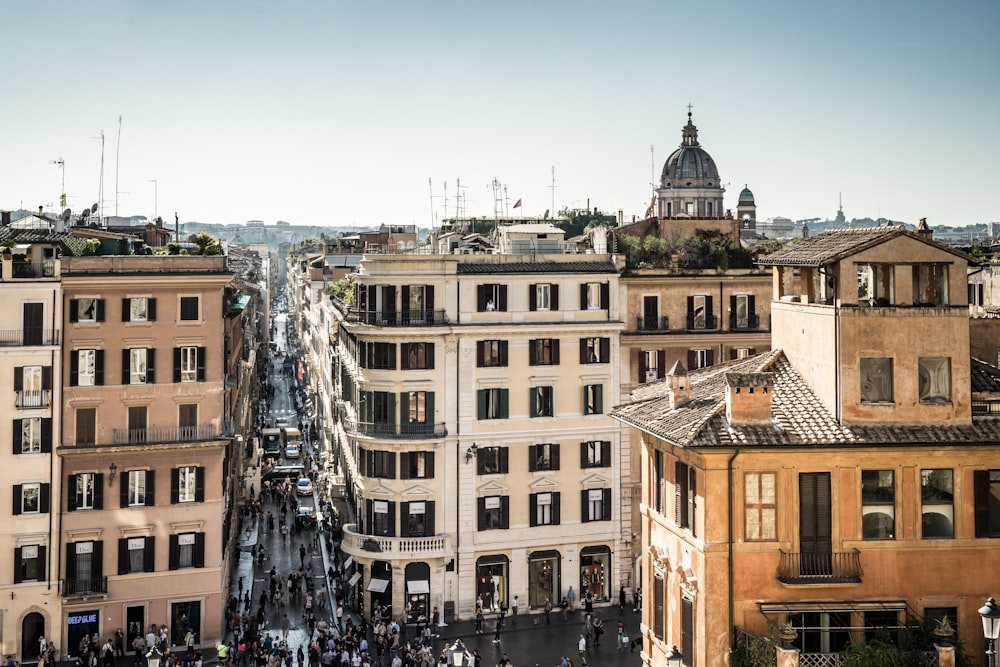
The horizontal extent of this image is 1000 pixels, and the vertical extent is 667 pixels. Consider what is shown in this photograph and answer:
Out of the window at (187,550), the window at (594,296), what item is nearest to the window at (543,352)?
the window at (594,296)

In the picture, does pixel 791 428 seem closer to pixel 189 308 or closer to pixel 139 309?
pixel 189 308

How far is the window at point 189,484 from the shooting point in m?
48.2

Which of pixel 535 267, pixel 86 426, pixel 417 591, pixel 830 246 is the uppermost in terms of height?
pixel 535 267

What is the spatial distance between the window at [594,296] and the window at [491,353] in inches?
177

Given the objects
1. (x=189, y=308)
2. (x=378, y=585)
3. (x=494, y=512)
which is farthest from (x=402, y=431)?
(x=189, y=308)

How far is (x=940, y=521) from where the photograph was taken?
80.0 feet

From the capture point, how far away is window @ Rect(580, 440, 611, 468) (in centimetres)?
5447

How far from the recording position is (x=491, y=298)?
53219mm

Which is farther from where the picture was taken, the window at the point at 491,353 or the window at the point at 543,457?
the window at the point at 543,457

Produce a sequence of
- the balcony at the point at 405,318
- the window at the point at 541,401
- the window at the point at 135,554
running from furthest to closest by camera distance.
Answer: the window at the point at 541,401
the balcony at the point at 405,318
the window at the point at 135,554

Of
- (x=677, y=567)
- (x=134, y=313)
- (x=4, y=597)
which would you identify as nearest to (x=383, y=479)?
(x=134, y=313)

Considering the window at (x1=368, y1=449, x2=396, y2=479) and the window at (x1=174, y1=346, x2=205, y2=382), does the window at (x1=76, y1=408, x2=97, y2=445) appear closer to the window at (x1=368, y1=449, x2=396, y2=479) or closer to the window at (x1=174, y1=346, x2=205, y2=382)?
the window at (x1=174, y1=346, x2=205, y2=382)

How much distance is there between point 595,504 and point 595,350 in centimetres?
754

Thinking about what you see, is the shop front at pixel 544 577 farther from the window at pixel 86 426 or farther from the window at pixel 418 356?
the window at pixel 86 426
